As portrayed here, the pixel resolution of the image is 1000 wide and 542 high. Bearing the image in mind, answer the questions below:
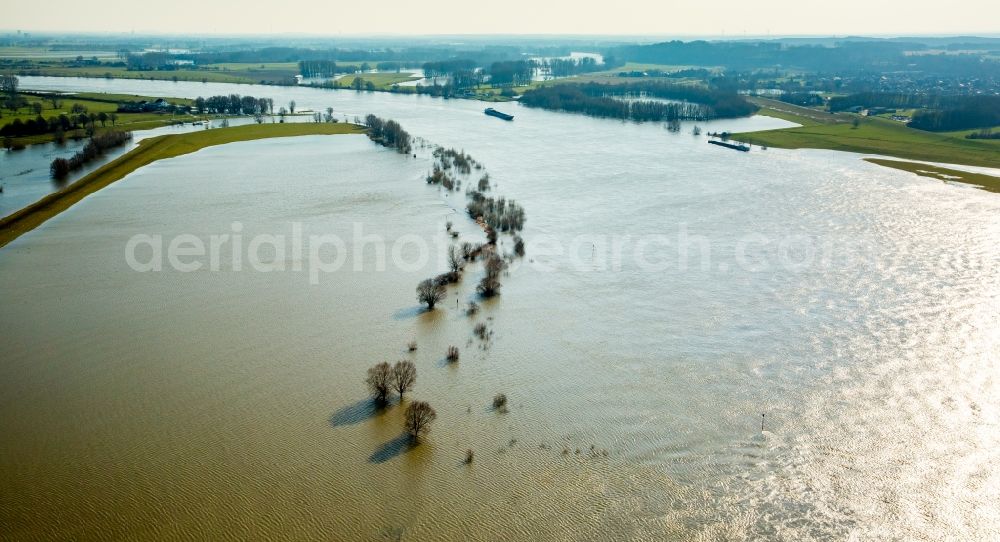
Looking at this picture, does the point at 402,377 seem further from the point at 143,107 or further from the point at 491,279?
the point at 143,107

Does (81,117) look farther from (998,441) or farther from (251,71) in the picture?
(251,71)

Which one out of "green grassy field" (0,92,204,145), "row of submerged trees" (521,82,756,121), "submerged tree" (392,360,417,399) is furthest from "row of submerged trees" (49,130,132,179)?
"row of submerged trees" (521,82,756,121)

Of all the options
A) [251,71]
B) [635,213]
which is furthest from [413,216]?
[251,71]

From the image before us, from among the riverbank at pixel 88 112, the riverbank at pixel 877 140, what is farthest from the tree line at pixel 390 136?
the riverbank at pixel 877 140

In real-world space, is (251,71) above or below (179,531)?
above

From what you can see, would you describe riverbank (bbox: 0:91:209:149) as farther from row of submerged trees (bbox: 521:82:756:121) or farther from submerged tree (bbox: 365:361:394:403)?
submerged tree (bbox: 365:361:394:403)

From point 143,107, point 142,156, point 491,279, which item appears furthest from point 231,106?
point 491,279
